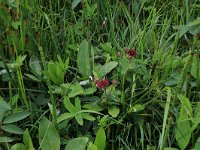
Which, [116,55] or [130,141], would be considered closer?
[130,141]

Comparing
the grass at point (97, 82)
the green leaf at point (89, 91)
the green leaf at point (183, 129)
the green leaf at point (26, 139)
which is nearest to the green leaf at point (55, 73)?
the grass at point (97, 82)

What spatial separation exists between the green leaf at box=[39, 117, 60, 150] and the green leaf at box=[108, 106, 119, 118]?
0.57 ft

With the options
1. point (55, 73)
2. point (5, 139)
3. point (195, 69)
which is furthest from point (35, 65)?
point (195, 69)

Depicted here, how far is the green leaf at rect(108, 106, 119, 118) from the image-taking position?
1.18m

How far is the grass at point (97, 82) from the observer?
114 cm

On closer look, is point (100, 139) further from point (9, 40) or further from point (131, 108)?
point (9, 40)

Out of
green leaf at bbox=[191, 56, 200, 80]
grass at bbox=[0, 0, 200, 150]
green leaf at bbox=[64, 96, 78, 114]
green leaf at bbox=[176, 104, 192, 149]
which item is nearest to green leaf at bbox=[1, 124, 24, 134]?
grass at bbox=[0, 0, 200, 150]

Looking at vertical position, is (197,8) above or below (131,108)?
above

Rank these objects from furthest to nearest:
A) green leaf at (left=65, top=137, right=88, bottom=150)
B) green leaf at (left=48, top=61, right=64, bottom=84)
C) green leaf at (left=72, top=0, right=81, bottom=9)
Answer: green leaf at (left=72, top=0, right=81, bottom=9)
green leaf at (left=48, top=61, right=64, bottom=84)
green leaf at (left=65, top=137, right=88, bottom=150)

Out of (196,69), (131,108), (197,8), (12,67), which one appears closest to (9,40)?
(12,67)

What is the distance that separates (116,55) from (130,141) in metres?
0.33

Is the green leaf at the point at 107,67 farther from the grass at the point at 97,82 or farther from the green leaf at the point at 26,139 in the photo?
the green leaf at the point at 26,139

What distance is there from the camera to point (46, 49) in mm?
1464

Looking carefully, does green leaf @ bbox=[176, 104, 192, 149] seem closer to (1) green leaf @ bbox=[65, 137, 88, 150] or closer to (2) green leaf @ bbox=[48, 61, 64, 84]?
(1) green leaf @ bbox=[65, 137, 88, 150]
